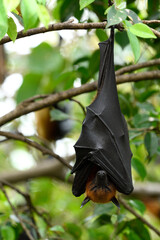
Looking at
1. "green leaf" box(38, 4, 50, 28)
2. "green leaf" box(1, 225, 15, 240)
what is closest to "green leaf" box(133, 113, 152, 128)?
"green leaf" box(1, 225, 15, 240)

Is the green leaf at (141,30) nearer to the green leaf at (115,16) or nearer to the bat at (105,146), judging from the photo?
the green leaf at (115,16)

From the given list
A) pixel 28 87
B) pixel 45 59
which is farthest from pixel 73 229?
pixel 45 59

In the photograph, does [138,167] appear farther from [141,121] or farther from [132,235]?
[132,235]

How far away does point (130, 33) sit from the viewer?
6.40ft

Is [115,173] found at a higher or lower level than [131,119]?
higher

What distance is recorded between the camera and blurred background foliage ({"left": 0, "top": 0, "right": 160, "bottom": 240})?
3.46 metres

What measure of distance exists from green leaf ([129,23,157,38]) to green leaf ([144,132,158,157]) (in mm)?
1560

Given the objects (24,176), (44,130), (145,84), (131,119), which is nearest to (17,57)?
(44,130)

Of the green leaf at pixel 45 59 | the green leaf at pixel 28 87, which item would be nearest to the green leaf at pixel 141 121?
the green leaf at pixel 28 87

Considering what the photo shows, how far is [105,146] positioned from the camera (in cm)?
287

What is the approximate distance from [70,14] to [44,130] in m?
3.82

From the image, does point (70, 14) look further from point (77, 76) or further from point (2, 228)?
point (2, 228)

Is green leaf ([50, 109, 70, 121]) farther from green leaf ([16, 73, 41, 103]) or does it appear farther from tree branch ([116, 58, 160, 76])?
green leaf ([16, 73, 41, 103])

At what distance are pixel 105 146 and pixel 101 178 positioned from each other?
248 mm
